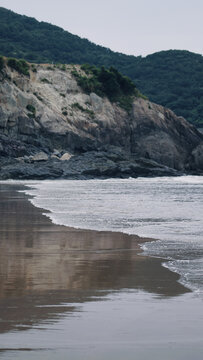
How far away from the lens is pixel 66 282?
9.32m

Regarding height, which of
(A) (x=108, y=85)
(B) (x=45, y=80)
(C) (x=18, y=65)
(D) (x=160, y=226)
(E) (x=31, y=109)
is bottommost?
(D) (x=160, y=226)

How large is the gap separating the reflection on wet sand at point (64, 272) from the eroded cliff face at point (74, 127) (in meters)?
57.8

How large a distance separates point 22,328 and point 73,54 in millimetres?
193192

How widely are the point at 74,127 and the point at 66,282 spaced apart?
81913 millimetres

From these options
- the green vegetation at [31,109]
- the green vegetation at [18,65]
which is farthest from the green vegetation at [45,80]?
the green vegetation at [31,109]

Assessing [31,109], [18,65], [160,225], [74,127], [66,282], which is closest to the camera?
[66,282]

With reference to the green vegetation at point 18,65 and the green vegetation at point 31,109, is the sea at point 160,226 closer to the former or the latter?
the green vegetation at point 31,109

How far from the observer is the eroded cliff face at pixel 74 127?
82.2 meters

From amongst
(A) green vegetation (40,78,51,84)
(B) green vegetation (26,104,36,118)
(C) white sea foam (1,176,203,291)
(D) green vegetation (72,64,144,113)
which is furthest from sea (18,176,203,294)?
(D) green vegetation (72,64,144,113)

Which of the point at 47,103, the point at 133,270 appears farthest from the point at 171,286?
the point at 47,103

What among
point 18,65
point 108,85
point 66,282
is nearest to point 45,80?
point 18,65

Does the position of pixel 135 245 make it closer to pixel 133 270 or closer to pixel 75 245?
pixel 75 245

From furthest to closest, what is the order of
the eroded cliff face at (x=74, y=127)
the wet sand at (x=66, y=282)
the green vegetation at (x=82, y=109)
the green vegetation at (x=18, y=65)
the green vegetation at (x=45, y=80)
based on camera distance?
the green vegetation at (x=45, y=80)
the green vegetation at (x=82, y=109)
the green vegetation at (x=18, y=65)
the eroded cliff face at (x=74, y=127)
the wet sand at (x=66, y=282)

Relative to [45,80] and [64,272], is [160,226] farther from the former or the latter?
[45,80]
